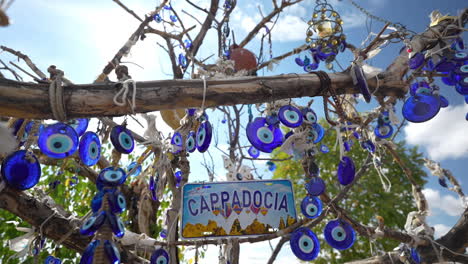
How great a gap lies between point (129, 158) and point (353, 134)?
3.11m

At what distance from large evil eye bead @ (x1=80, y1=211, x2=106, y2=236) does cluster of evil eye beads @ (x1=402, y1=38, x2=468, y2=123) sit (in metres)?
1.34

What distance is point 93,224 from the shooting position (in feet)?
3.27

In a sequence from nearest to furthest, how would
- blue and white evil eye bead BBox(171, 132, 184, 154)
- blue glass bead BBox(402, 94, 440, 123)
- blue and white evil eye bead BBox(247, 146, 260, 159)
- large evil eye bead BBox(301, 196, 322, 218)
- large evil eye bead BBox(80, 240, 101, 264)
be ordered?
large evil eye bead BBox(80, 240, 101, 264)
blue glass bead BBox(402, 94, 440, 123)
large evil eye bead BBox(301, 196, 322, 218)
blue and white evil eye bead BBox(171, 132, 184, 154)
blue and white evil eye bead BBox(247, 146, 260, 159)

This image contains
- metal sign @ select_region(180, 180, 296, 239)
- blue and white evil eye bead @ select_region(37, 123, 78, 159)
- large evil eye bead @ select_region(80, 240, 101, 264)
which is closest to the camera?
large evil eye bead @ select_region(80, 240, 101, 264)

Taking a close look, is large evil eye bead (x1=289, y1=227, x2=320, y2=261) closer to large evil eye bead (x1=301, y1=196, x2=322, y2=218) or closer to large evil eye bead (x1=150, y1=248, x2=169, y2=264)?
large evil eye bead (x1=301, y1=196, x2=322, y2=218)

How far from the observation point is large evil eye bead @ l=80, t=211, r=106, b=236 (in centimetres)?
99

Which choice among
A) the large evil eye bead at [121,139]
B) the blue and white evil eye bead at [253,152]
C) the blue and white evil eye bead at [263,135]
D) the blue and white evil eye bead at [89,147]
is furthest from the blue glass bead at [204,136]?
the blue and white evil eye bead at [253,152]

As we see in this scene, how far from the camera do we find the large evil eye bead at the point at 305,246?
5.01ft

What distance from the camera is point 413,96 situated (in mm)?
1342

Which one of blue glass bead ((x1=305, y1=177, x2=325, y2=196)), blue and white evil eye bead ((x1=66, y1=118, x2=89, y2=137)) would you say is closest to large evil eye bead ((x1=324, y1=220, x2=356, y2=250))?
blue glass bead ((x1=305, y1=177, x2=325, y2=196))

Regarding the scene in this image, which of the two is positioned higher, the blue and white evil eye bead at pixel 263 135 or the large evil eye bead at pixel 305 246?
the blue and white evil eye bead at pixel 263 135

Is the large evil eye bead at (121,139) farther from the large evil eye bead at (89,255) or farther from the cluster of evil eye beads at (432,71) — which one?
the cluster of evil eye beads at (432,71)

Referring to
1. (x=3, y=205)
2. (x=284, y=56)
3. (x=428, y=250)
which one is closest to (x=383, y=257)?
(x=428, y=250)

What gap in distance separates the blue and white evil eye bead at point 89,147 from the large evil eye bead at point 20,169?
225 mm
